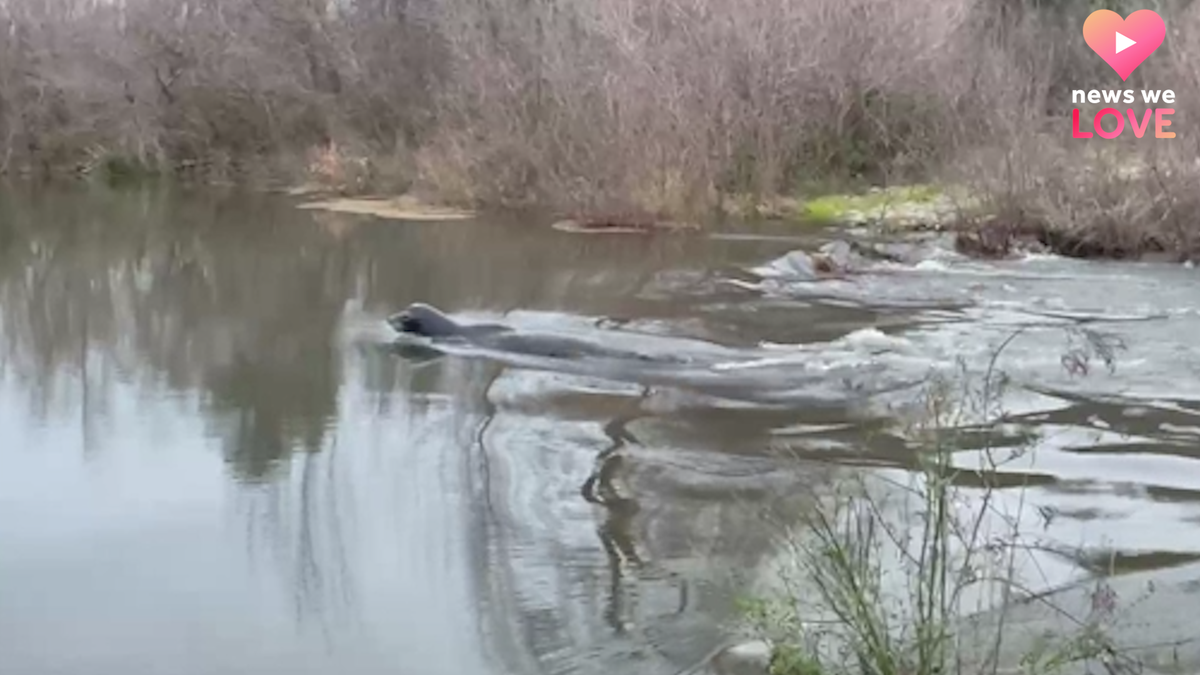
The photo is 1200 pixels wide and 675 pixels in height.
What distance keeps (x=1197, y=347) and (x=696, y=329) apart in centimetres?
435

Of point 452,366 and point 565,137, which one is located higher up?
point 565,137

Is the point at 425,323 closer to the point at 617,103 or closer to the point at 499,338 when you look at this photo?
the point at 499,338

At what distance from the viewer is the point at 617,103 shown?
25.8 meters

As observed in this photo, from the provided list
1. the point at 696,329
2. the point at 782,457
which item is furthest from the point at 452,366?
the point at 782,457

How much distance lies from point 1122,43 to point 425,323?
49.6 ft

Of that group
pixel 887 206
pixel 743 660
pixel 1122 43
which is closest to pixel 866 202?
pixel 887 206

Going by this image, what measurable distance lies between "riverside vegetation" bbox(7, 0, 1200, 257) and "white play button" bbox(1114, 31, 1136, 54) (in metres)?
0.64

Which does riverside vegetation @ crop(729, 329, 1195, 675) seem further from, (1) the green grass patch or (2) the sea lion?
(1) the green grass patch

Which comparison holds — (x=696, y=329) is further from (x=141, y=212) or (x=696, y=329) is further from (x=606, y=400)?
(x=141, y=212)

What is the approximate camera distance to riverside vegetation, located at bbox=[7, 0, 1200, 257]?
22.2 metres

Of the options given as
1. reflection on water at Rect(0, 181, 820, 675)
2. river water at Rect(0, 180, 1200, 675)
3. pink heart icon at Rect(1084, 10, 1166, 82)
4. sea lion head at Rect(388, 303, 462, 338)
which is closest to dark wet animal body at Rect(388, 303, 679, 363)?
sea lion head at Rect(388, 303, 462, 338)

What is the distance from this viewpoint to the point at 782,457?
33.3 feet

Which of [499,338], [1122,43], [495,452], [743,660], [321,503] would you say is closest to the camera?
[743,660]

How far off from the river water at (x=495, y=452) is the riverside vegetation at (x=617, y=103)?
296 cm
